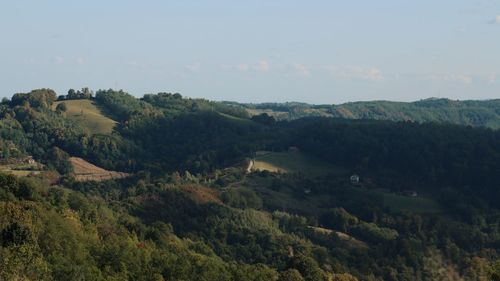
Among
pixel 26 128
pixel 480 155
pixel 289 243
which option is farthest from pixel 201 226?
pixel 26 128

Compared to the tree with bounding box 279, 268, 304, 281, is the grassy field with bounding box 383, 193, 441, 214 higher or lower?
lower

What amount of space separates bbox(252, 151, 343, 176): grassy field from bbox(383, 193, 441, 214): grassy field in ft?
71.1

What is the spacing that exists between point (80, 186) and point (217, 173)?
81.3 feet

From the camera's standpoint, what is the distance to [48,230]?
58.9 m

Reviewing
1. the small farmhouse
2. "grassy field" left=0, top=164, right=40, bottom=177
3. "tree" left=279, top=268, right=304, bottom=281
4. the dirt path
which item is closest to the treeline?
the small farmhouse

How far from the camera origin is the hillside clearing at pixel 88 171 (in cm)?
16086

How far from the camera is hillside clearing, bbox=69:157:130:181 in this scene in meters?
161

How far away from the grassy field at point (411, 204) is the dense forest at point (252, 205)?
0.31 meters

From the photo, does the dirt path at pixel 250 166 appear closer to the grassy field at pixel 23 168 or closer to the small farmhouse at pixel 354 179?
the small farmhouse at pixel 354 179

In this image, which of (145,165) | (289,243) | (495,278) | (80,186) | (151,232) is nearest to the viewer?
(495,278)

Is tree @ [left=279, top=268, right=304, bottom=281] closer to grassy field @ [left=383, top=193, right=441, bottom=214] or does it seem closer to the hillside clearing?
grassy field @ [left=383, top=193, right=441, bottom=214]

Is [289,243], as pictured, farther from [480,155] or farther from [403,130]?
[403,130]

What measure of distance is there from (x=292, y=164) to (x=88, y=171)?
4609cm

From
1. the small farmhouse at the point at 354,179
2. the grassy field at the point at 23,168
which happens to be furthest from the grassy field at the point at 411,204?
the grassy field at the point at 23,168
